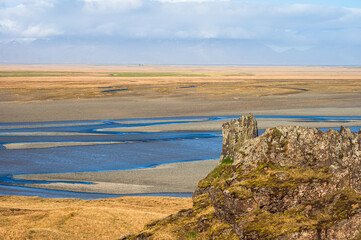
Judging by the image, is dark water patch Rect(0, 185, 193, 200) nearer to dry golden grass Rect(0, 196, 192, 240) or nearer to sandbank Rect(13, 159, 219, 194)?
sandbank Rect(13, 159, 219, 194)

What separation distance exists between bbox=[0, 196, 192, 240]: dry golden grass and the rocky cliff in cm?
396

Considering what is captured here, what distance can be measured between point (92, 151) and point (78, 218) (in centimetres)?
1983

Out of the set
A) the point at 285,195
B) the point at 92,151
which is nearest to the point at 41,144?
the point at 92,151

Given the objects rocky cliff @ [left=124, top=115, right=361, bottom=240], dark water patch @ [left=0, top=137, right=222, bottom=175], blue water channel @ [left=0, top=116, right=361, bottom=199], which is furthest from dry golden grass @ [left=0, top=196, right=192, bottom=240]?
dark water patch @ [left=0, top=137, right=222, bottom=175]

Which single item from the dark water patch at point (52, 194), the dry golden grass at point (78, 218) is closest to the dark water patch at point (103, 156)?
the dark water patch at point (52, 194)

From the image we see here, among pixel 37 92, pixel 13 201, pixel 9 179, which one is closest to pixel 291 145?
pixel 13 201

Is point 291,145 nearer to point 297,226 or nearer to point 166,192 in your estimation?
point 297,226

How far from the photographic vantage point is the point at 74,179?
98.4ft

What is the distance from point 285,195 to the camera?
12422 millimetres

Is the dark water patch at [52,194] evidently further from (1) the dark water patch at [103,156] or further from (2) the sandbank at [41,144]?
(2) the sandbank at [41,144]

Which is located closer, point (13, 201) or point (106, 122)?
→ point (13, 201)

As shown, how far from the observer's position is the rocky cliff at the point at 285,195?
37.8ft

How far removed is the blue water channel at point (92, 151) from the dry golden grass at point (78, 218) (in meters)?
4.41

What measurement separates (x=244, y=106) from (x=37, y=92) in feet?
147
